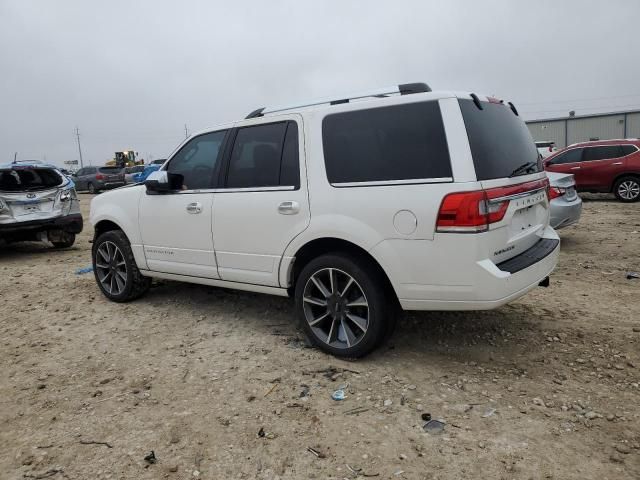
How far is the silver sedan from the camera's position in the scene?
24.2 feet

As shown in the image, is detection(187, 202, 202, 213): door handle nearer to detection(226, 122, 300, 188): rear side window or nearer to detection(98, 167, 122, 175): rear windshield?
detection(226, 122, 300, 188): rear side window

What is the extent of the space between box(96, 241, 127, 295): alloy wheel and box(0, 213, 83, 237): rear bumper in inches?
146

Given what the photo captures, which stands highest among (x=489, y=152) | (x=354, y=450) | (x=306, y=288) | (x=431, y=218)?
(x=489, y=152)

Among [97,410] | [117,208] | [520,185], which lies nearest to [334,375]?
[97,410]

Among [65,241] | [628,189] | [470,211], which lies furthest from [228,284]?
[628,189]

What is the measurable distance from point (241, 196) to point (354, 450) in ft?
7.53

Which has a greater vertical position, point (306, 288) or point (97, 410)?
point (306, 288)

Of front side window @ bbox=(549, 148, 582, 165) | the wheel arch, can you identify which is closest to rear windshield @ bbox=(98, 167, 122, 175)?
front side window @ bbox=(549, 148, 582, 165)

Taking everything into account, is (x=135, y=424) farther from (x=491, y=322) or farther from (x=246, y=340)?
(x=491, y=322)

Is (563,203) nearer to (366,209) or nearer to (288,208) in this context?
(366,209)

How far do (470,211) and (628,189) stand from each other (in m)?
12.3

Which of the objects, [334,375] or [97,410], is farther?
[334,375]

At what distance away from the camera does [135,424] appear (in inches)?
118

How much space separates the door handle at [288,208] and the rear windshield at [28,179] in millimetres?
6840
